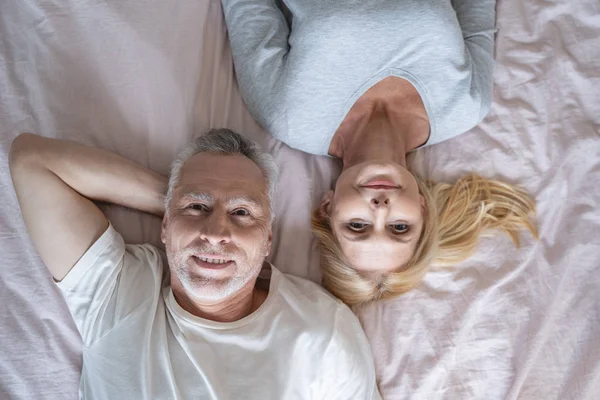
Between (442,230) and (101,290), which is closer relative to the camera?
(101,290)

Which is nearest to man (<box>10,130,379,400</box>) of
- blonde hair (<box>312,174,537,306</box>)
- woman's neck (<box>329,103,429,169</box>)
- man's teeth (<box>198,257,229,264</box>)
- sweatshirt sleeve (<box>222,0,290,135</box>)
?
man's teeth (<box>198,257,229,264</box>)

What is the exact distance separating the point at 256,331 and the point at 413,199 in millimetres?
627

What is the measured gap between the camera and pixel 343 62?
201cm

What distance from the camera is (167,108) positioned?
6.77 ft

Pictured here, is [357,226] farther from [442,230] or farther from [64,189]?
[64,189]

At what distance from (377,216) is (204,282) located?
550 millimetres

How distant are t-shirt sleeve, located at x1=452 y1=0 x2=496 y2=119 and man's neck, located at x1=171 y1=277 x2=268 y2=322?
107cm

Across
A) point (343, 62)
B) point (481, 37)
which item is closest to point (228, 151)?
point (343, 62)

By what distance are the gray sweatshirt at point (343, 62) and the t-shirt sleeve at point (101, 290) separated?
0.70 meters

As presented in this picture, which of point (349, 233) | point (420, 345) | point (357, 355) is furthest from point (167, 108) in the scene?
point (420, 345)

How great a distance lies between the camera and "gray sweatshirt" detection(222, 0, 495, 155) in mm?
1979

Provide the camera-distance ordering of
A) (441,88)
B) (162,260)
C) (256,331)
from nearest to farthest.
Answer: (256,331) < (162,260) < (441,88)

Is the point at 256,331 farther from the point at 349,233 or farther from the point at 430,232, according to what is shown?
the point at 430,232

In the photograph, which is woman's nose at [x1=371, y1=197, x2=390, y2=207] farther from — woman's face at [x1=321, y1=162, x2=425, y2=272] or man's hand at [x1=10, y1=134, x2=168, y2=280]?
man's hand at [x1=10, y1=134, x2=168, y2=280]
